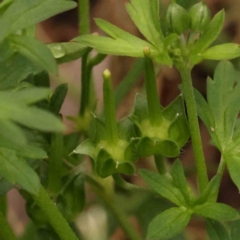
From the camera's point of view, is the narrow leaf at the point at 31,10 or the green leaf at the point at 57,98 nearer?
the narrow leaf at the point at 31,10

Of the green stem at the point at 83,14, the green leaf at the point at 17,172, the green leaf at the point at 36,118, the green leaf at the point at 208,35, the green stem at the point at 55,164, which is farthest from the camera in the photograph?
the green stem at the point at 83,14

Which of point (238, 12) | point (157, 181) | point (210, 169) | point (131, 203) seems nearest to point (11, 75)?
point (157, 181)

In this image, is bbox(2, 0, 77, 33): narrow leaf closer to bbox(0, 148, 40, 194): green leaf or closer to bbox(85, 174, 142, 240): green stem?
bbox(0, 148, 40, 194): green leaf

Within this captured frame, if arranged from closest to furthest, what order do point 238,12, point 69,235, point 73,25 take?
point 69,235
point 238,12
point 73,25

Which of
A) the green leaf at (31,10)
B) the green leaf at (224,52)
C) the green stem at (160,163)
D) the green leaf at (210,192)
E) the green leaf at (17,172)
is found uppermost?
the green leaf at (31,10)

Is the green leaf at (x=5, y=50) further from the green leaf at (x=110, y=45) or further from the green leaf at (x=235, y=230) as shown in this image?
the green leaf at (x=235, y=230)

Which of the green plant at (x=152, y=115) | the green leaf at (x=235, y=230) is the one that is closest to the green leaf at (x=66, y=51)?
the green plant at (x=152, y=115)

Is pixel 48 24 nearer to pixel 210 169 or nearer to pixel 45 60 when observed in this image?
pixel 210 169
